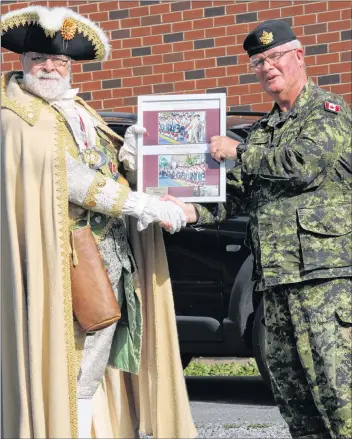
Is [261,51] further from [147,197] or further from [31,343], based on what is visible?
[31,343]

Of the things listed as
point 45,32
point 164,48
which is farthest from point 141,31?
point 45,32

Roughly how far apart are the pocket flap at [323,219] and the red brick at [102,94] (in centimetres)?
530

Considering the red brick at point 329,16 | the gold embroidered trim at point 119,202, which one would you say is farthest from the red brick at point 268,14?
the gold embroidered trim at point 119,202

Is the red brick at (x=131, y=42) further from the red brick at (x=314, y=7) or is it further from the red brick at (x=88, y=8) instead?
the red brick at (x=314, y=7)

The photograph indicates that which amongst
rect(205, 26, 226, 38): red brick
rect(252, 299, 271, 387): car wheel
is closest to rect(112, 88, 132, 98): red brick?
rect(205, 26, 226, 38): red brick

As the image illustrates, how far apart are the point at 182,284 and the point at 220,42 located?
120 inches

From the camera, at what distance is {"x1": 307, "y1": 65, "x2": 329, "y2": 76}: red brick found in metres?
9.69

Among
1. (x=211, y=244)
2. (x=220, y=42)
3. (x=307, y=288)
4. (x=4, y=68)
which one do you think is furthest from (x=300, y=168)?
(x=4, y=68)

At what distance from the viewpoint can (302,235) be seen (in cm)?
519

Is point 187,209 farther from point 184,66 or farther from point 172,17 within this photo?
point 172,17

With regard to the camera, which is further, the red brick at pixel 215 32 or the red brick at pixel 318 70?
the red brick at pixel 215 32

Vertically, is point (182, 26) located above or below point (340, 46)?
above

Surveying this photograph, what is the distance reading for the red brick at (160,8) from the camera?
33.0 feet

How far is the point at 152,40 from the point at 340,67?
163cm
